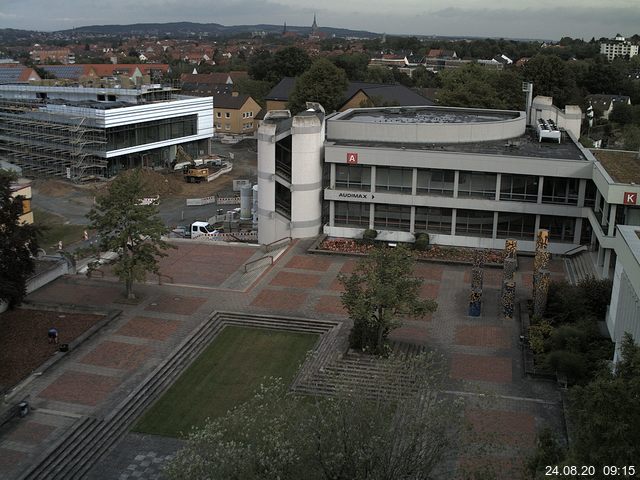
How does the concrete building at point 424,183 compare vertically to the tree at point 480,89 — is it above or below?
below

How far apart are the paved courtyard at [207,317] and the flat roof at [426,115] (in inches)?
508

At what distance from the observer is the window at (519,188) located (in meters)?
42.8

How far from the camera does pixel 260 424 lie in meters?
16.3

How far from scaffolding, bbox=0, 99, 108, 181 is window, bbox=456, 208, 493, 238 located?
37.9 meters

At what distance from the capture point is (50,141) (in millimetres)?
70688

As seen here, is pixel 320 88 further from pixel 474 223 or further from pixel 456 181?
pixel 474 223

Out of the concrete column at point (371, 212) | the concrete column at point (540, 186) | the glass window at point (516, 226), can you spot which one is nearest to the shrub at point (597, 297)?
the concrete column at point (540, 186)

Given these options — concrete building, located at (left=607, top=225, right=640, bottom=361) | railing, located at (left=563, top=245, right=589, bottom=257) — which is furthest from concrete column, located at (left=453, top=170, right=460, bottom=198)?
concrete building, located at (left=607, top=225, right=640, bottom=361)

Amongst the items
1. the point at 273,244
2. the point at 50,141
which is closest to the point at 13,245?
the point at 273,244

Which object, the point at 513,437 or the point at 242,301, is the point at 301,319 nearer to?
the point at 242,301

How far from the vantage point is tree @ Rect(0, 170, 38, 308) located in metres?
28.6

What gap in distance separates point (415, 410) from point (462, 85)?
218ft

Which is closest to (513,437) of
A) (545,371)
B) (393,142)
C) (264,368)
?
(545,371)

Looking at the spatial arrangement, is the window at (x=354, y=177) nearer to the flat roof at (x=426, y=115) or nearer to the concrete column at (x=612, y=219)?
the flat roof at (x=426, y=115)
